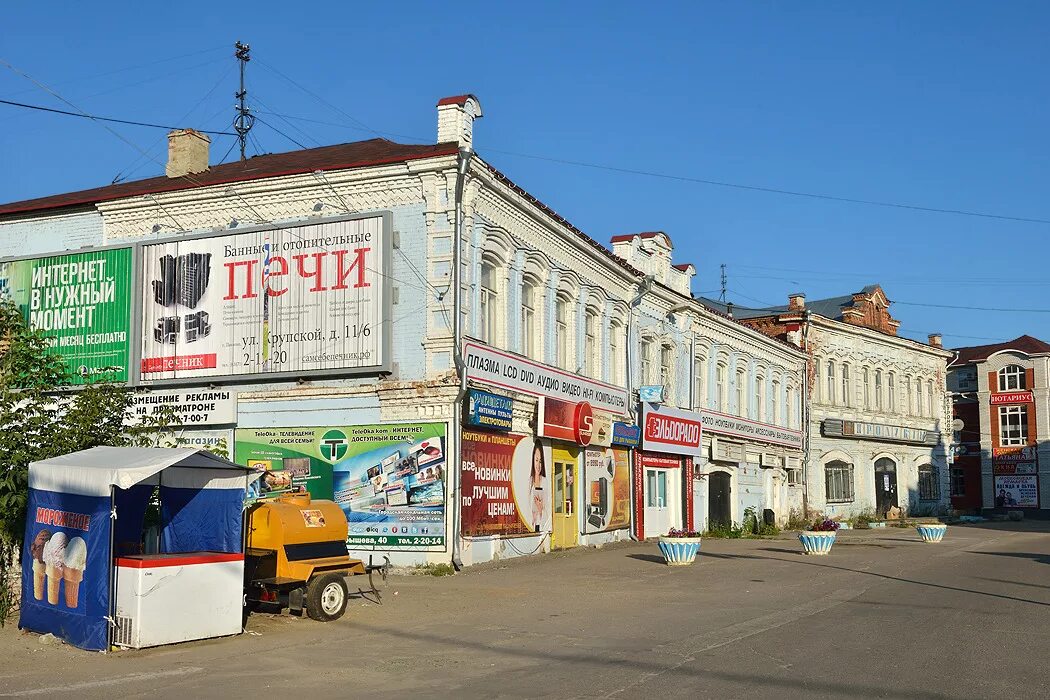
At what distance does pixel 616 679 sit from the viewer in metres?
9.31

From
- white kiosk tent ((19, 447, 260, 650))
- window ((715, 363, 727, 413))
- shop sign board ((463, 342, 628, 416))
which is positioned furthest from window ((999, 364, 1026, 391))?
white kiosk tent ((19, 447, 260, 650))

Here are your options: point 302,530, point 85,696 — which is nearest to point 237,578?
point 302,530

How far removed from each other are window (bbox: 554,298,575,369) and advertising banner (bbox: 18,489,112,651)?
602 inches

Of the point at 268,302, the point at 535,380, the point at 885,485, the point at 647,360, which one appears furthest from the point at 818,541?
the point at 885,485

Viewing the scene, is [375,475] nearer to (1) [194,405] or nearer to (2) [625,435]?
(1) [194,405]

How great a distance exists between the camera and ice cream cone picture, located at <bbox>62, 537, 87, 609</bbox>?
11281 millimetres

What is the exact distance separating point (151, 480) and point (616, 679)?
5.77 m

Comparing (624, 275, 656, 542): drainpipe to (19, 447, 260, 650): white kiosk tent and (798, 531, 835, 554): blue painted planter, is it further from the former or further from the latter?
(19, 447, 260, 650): white kiosk tent

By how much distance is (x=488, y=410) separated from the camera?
69.6 ft

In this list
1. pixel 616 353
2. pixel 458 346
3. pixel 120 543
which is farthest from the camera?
pixel 616 353

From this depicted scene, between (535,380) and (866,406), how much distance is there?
98.4 ft

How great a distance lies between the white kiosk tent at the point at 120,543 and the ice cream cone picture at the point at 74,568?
0.03 ft

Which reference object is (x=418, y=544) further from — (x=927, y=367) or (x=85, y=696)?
(x=927, y=367)

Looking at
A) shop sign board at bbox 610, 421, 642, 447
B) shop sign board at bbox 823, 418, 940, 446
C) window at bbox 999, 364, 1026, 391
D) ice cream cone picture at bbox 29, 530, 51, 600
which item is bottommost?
ice cream cone picture at bbox 29, 530, 51, 600
